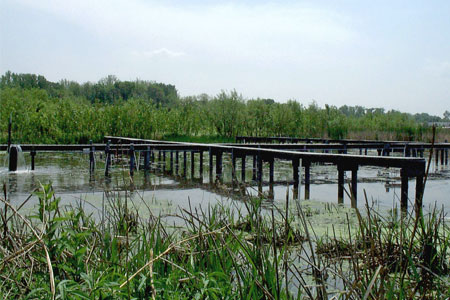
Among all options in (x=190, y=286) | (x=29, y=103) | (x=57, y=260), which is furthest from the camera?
(x=29, y=103)

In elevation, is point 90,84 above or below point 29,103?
above

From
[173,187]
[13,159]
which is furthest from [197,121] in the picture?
[173,187]

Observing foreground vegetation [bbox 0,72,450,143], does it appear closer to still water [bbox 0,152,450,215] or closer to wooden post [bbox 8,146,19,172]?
wooden post [bbox 8,146,19,172]

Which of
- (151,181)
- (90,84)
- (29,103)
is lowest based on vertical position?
(151,181)

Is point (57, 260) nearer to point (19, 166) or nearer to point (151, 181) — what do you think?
point (151, 181)

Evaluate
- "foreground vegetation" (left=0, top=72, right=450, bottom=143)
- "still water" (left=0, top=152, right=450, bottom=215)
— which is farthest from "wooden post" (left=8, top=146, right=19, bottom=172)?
"foreground vegetation" (left=0, top=72, right=450, bottom=143)

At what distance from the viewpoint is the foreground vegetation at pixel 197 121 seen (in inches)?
769

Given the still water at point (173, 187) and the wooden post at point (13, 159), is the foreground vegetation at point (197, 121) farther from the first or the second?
the still water at point (173, 187)

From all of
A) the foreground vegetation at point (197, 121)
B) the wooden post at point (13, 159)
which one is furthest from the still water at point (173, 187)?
the foreground vegetation at point (197, 121)

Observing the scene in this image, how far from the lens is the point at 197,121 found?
2428cm

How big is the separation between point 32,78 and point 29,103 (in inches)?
2329

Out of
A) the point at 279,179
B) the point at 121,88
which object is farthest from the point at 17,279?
the point at 121,88

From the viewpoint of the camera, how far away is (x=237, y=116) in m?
24.9

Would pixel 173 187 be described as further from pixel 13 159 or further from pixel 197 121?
pixel 197 121
